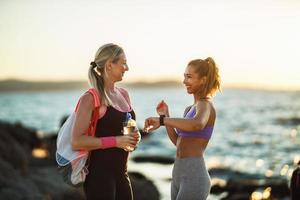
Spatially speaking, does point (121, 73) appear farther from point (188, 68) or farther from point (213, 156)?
point (213, 156)

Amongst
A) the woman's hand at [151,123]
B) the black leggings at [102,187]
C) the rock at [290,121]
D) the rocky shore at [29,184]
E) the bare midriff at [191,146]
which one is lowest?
the rock at [290,121]

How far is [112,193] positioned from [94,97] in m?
0.85

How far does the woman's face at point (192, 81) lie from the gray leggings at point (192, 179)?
0.64m

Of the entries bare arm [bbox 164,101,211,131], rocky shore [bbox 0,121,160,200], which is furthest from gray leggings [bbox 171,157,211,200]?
rocky shore [bbox 0,121,160,200]

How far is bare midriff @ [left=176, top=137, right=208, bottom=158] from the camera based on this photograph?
16.7 ft

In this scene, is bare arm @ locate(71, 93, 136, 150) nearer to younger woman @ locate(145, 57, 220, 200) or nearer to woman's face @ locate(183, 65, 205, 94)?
younger woman @ locate(145, 57, 220, 200)

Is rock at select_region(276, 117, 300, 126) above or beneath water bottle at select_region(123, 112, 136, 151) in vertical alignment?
beneath

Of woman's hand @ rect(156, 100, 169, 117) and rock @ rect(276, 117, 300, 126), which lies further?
rock @ rect(276, 117, 300, 126)

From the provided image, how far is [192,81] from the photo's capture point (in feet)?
16.9

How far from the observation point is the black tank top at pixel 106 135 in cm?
491

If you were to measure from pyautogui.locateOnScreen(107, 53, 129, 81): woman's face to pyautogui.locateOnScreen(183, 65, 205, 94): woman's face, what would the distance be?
577 mm

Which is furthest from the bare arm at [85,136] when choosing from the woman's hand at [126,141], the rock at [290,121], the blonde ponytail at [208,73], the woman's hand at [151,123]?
the rock at [290,121]

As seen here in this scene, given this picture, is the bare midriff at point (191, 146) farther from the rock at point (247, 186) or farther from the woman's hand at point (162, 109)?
the rock at point (247, 186)

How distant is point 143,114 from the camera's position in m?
90.7
